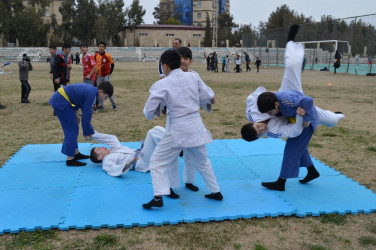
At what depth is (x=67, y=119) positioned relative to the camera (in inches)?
195

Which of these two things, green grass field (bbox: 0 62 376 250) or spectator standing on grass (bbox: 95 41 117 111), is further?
spectator standing on grass (bbox: 95 41 117 111)

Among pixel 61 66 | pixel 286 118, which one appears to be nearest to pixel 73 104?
pixel 286 118

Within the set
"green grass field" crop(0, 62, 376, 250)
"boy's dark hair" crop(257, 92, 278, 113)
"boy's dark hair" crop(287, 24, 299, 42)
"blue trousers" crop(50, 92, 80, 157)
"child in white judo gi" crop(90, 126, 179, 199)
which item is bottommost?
"green grass field" crop(0, 62, 376, 250)

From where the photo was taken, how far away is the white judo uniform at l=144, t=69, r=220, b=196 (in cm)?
351

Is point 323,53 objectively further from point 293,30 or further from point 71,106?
point 71,106

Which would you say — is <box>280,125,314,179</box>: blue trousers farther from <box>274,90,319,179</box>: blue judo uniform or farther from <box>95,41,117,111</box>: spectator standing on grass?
<box>95,41,117,111</box>: spectator standing on grass

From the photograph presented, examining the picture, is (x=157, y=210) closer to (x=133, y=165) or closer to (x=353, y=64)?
(x=133, y=165)

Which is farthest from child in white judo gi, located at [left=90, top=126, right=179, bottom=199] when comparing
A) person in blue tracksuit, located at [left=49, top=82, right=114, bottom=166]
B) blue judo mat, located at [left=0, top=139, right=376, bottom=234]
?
person in blue tracksuit, located at [left=49, top=82, right=114, bottom=166]

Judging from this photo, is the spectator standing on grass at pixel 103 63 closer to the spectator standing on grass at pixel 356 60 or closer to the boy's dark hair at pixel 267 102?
the boy's dark hair at pixel 267 102

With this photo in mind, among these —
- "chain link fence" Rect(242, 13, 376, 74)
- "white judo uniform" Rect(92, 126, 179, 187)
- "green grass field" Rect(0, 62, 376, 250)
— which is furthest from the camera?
"chain link fence" Rect(242, 13, 376, 74)

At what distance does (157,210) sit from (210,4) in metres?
89.8

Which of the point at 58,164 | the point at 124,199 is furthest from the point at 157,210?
the point at 58,164

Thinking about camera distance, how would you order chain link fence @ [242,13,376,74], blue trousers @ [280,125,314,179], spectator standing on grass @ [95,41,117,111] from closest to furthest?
blue trousers @ [280,125,314,179] < spectator standing on grass @ [95,41,117,111] < chain link fence @ [242,13,376,74]

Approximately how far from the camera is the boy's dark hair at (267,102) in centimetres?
362
